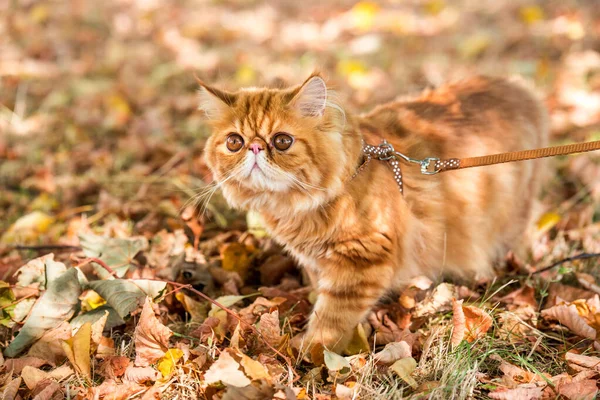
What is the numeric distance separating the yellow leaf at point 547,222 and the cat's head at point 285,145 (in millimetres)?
1375

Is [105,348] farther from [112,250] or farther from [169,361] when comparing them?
[112,250]

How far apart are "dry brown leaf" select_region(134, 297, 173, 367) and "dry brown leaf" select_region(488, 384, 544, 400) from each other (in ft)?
3.70

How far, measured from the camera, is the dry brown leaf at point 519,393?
1610 mm

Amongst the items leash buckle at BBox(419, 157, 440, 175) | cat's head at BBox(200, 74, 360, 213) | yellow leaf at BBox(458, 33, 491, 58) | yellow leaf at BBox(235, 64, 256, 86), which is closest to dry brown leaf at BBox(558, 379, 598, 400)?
leash buckle at BBox(419, 157, 440, 175)

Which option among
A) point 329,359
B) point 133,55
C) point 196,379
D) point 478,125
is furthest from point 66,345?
point 133,55

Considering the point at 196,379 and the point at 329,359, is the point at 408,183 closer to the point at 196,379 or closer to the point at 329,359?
the point at 329,359

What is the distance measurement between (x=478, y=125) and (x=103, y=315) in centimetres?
183

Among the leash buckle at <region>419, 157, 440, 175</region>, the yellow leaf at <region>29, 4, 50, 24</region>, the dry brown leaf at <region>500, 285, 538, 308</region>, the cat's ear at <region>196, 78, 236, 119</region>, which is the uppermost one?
the yellow leaf at <region>29, 4, 50, 24</region>

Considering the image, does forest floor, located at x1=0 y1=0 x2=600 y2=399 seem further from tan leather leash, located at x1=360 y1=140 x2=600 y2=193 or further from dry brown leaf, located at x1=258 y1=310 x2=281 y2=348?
tan leather leash, located at x1=360 y1=140 x2=600 y2=193

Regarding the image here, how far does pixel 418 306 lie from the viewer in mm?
2164

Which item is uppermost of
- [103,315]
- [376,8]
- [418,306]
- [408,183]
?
[376,8]

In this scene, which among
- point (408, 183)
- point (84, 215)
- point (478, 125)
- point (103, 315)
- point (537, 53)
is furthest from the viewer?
point (537, 53)

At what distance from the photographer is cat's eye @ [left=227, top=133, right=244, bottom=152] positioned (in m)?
1.92

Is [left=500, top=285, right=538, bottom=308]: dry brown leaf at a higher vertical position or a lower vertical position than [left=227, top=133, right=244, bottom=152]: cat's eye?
lower
